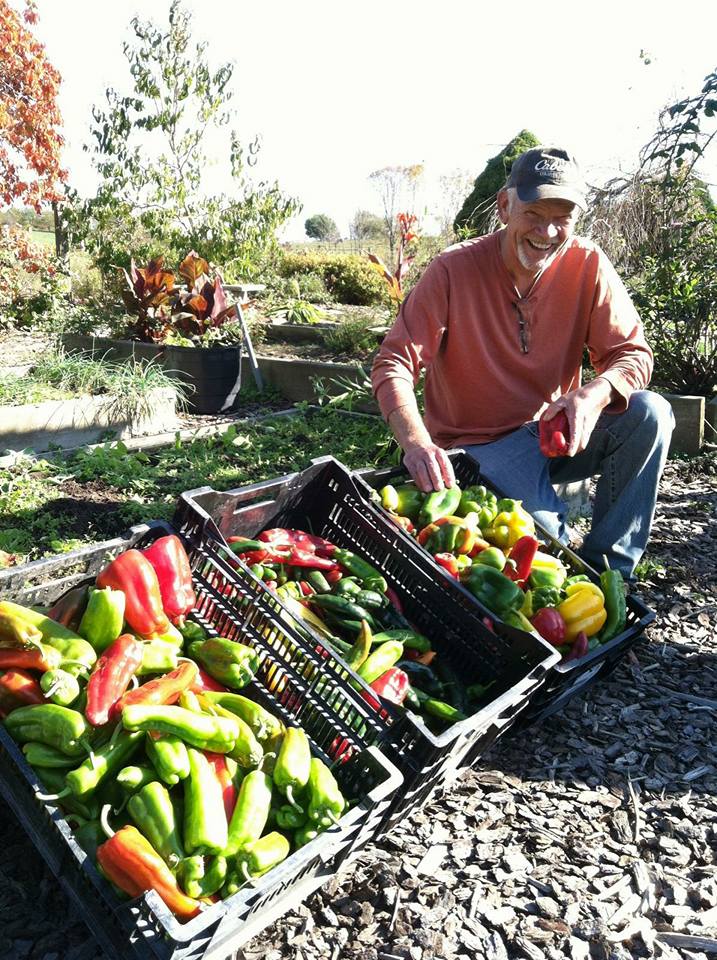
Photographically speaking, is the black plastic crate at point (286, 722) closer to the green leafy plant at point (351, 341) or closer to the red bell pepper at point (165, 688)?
the red bell pepper at point (165, 688)

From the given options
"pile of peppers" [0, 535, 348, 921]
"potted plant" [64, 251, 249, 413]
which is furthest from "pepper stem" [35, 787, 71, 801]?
"potted plant" [64, 251, 249, 413]

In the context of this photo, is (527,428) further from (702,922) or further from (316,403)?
(316,403)

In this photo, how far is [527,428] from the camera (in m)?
3.55

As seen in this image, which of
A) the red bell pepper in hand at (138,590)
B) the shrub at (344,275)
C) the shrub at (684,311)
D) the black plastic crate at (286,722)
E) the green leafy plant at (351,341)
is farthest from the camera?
the shrub at (344,275)

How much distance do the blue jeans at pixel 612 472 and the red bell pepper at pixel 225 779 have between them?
6.25 ft

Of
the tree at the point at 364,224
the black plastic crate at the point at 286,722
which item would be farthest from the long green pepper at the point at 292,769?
the tree at the point at 364,224

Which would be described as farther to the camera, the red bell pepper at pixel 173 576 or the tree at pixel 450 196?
the tree at pixel 450 196

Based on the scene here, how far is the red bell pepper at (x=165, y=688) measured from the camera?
1754 mm

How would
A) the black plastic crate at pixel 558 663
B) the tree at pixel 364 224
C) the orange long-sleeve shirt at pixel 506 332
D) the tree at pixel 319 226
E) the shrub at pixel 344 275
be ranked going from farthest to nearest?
the tree at pixel 319 226 → the tree at pixel 364 224 → the shrub at pixel 344 275 → the orange long-sleeve shirt at pixel 506 332 → the black plastic crate at pixel 558 663

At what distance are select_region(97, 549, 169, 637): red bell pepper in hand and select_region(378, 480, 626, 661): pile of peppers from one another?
3.22ft

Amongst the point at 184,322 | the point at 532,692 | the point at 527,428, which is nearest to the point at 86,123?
the point at 184,322

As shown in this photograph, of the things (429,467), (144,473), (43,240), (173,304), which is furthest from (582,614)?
(43,240)

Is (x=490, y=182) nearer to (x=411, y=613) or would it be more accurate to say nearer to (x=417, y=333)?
(x=417, y=333)

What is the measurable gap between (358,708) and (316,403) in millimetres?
5473
